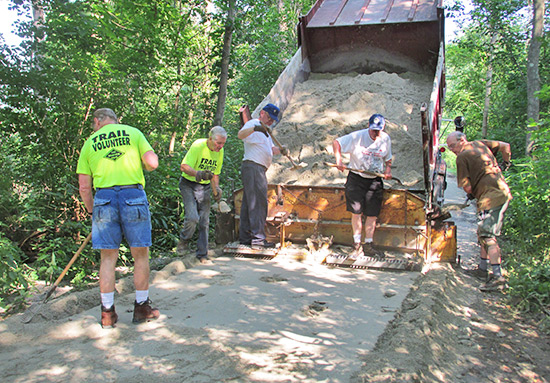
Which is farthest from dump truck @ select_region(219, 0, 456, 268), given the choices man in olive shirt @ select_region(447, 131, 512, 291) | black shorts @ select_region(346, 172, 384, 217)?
man in olive shirt @ select_region(447, 131, 512, 291)

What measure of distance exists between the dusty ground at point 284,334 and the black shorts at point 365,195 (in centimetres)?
74

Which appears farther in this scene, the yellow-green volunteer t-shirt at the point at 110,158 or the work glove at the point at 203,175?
the work glove at the point at 203,175

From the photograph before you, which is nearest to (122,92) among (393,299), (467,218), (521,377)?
(393,299)

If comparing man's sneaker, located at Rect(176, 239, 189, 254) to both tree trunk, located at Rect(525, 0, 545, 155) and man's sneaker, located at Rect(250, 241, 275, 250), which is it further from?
tree trunk, located at Rect(525, 0, 545, 155)

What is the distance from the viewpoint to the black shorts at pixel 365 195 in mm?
5160

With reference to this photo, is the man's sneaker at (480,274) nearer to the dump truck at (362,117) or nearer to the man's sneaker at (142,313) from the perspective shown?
the dump truck at (362,117)

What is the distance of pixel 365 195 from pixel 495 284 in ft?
5.32

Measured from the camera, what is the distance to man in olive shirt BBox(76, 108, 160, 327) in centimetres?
333

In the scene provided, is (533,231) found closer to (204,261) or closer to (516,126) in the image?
(204,261)

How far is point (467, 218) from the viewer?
10.5 m

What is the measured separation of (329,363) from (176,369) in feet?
2.81

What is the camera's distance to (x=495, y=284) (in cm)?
491

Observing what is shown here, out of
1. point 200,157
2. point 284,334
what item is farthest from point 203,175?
point 284,334

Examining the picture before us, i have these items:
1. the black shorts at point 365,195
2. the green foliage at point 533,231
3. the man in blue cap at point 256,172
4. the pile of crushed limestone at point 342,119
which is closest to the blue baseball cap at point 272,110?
the man in blue cap at point 256,172
